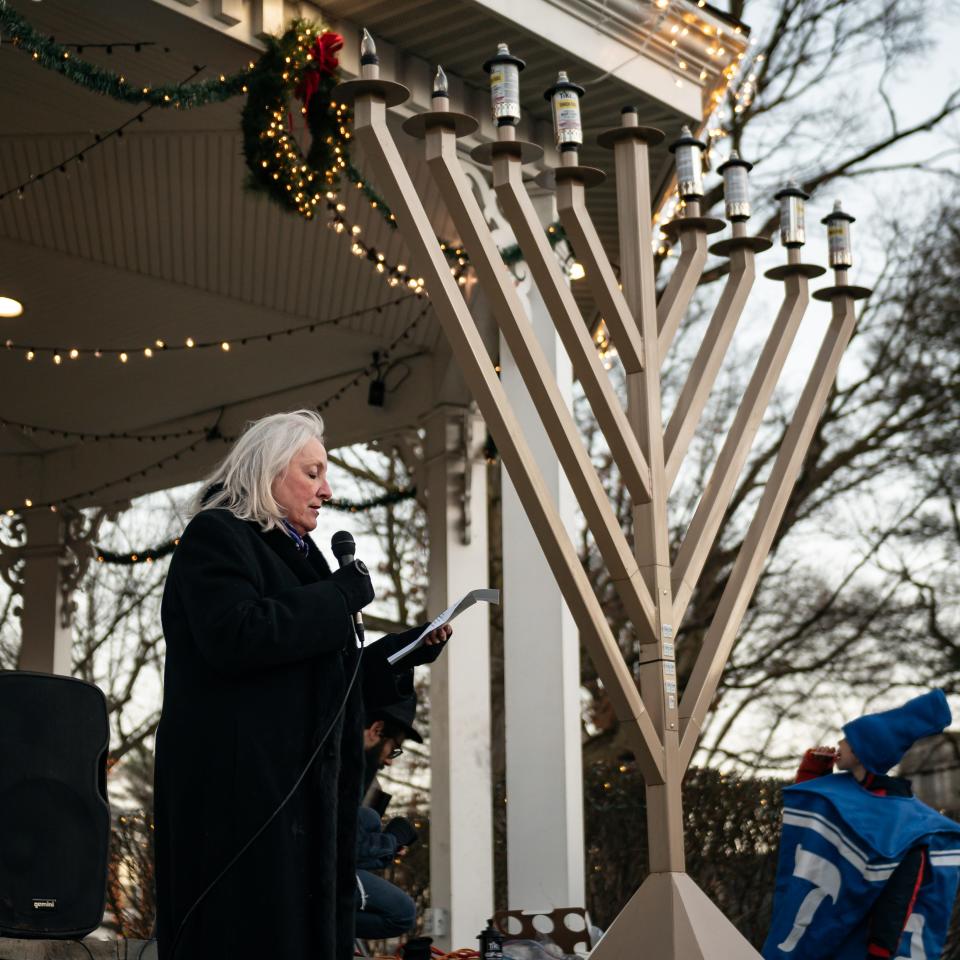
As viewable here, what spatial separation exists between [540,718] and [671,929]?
1.32 m

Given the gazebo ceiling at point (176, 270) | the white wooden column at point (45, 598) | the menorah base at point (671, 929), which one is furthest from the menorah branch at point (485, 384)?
the white wooden column at point (45, 598)

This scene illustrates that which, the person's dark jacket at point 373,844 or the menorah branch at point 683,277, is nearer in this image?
the person's dark jacket at point 373,844

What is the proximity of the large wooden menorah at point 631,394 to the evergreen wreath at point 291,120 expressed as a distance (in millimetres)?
721

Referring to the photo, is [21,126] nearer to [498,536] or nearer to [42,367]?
[42,367]

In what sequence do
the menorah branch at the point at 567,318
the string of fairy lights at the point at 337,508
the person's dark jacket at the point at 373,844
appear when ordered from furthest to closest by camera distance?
1. the string of fairy lights at the point at 337,508
2. the person's dark jacket at the point at 373,844
3. the menorah branch at the point at 567,318

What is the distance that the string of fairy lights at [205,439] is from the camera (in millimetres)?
7117

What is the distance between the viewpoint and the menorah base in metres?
3.63

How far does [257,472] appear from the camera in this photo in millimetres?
2455

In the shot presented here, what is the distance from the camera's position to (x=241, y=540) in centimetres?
233

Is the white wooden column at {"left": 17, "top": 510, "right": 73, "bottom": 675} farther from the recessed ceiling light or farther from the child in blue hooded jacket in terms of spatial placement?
the child in blue hooded jacket

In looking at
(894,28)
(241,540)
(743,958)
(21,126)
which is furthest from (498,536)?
(241,540)

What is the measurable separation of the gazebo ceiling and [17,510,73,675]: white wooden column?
20 cm

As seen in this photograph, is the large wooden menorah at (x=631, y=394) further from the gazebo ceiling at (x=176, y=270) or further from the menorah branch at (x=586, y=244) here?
the gazebo ceiling at (x=176, y=270)

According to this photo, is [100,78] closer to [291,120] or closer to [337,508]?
[291,120]
